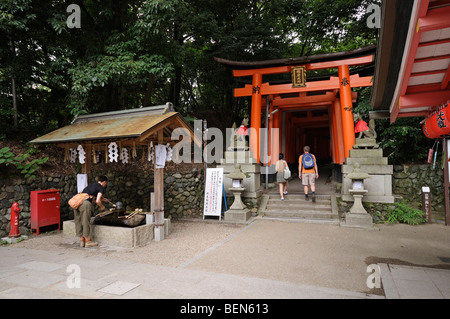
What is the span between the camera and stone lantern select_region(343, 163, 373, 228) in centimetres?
770

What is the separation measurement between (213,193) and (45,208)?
4.98 meters

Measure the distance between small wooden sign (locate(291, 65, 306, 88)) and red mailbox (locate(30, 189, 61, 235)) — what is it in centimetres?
944

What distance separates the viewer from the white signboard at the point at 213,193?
9078 mm

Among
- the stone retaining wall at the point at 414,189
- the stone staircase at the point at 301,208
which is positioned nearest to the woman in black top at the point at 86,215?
the stone staircase at the point at 301,208

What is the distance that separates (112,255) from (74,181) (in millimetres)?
4202

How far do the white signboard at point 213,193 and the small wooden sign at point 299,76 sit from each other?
5.03m

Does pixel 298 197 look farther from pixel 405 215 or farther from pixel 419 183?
pixel 419 183

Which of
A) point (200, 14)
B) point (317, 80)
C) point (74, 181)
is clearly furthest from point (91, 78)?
point (317, 80)

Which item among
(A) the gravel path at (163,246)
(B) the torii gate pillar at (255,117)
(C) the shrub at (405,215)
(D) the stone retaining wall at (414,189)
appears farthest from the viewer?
(B) the torii gate pillar at (255,117)

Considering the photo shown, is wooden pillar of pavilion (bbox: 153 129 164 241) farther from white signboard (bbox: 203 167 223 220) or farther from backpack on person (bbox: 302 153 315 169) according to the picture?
backpack on person (bbox: 302 153 315 169)

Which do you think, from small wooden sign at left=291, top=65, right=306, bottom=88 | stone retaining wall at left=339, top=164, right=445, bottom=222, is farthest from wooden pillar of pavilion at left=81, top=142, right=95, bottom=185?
small wooden sign at left=291, top=65, right=306, bottom=88

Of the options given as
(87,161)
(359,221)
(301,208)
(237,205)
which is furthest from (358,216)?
(87,161)

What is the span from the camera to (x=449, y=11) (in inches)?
112
